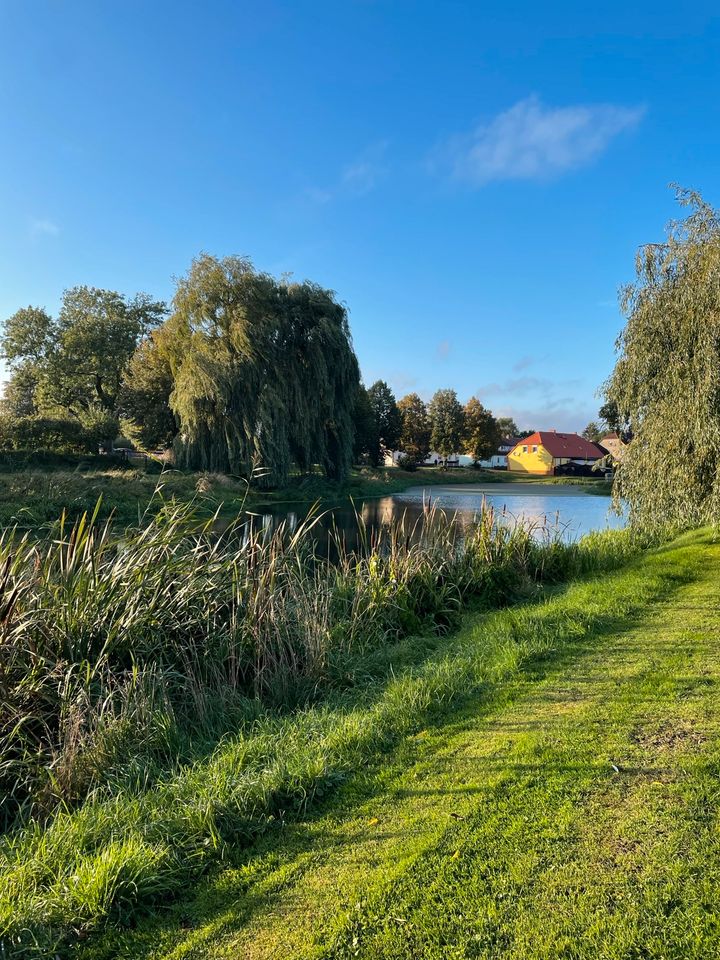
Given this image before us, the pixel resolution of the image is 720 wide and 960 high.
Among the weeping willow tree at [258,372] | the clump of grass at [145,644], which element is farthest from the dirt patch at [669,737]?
the weeping willow tree at [258,372]

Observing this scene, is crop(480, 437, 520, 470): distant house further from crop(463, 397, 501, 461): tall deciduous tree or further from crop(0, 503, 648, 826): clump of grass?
crop(0, 503, 648, 826): clump of grass

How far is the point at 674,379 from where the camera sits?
32.1 feet

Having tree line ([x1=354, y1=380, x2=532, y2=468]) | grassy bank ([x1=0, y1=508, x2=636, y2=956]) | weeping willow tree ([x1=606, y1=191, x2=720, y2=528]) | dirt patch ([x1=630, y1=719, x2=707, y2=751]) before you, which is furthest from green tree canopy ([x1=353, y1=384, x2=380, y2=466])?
dirt patch ([x1=630, y1=719, x2=707, y2=751])

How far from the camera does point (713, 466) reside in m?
9.52

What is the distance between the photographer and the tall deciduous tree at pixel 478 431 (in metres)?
64.1

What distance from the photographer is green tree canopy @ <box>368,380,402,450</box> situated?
57031 mm

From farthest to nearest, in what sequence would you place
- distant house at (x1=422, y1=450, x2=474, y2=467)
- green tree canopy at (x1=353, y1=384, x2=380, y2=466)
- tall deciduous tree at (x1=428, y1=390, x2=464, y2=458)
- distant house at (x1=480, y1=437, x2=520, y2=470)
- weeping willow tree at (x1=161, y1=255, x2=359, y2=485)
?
distant house at (x1=480, y1=437, x2=520, y2=470)
distant house at (x1=422, y1=450, x2=474, y2=467)
tall deciduous tree at (x1=428, y1=390, x2=464, y2=458)
green tree canopy at (x1=353, y1=384, x2=380, y2=466)
weeping willow tree at (x1=161, y1=255, x2=359, y2=485)

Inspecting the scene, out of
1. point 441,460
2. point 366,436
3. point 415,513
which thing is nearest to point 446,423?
point 441,460

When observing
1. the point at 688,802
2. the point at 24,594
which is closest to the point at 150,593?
the point at 24,594

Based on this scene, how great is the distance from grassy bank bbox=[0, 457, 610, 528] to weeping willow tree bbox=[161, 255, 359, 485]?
40.9 inches

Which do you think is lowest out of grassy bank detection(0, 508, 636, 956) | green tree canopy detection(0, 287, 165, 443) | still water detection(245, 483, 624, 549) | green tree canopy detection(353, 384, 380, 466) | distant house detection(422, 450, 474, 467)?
still water detection(245, 483, 624, 549)

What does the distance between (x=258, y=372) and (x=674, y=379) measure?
1969cm

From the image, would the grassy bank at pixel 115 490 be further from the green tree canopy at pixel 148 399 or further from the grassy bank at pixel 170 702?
the grassy bank at pixel 170 702

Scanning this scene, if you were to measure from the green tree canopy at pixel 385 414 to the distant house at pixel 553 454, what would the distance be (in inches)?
782
